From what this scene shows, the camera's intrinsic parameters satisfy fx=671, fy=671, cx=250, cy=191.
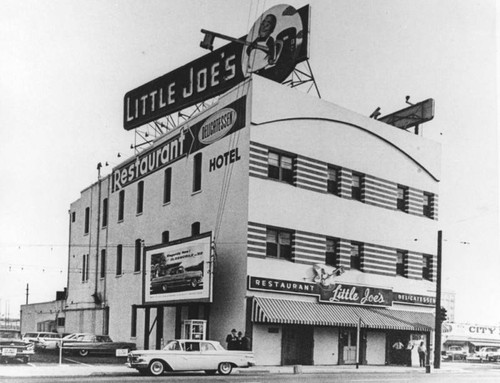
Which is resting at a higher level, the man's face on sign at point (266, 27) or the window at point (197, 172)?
the man's face on sign at point (266, 27)

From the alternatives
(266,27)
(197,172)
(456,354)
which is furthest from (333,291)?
(456,354)

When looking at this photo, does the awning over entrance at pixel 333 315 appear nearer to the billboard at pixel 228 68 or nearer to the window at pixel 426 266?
the window at pixel 426 266

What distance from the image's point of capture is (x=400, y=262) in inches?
1447

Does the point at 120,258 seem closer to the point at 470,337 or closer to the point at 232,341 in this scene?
the point at 232,341

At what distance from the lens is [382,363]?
34500mm

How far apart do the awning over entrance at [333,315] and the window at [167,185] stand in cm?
1070

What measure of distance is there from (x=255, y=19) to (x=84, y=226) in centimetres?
2335

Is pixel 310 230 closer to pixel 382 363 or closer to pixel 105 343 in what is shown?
pixel 382 363

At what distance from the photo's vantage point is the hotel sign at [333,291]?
2950 centimetres

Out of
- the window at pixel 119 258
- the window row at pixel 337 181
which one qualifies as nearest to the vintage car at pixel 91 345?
the window at pixel 119 258

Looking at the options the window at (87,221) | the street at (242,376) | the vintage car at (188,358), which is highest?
the window at (87,221)

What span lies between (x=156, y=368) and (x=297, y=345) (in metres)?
9.19

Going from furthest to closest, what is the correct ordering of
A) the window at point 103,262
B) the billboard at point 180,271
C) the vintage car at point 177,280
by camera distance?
the window at point 103,262, the vintage car at point 177,280, the billboard at point 180,271

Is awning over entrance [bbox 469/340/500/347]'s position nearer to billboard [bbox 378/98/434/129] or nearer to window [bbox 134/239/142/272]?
billboard [bbox 378/98/434/129]
